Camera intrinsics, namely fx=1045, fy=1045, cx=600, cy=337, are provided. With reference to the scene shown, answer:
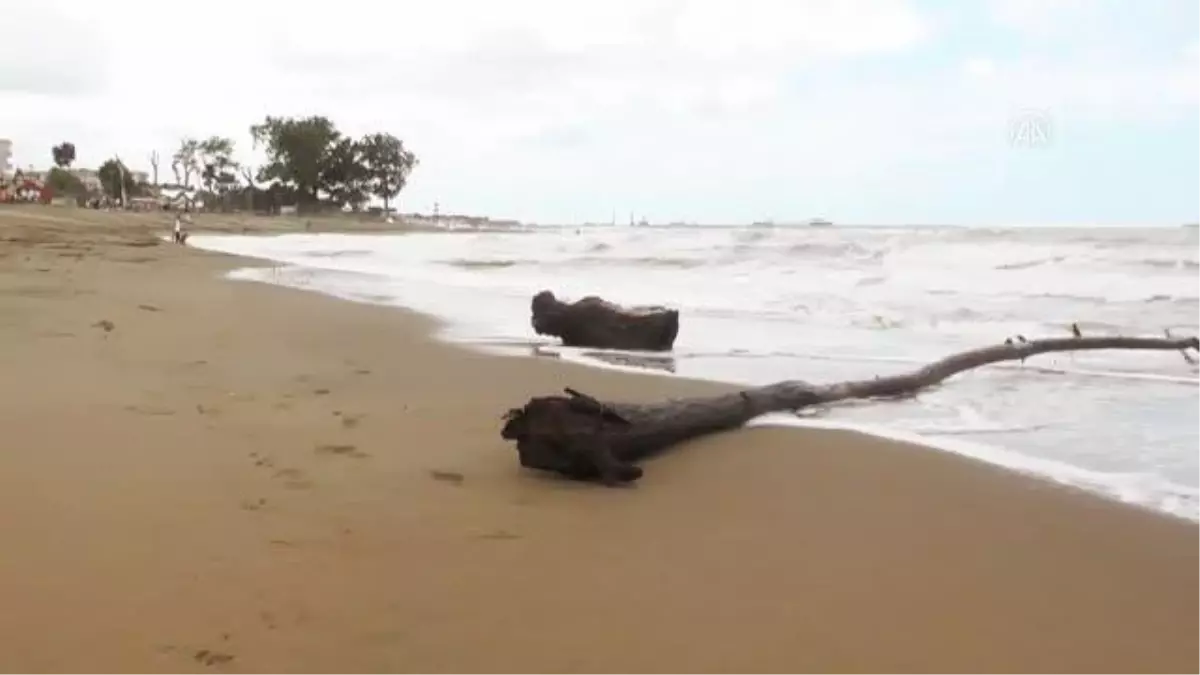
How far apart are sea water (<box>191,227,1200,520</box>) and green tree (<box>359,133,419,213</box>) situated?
7355 cm

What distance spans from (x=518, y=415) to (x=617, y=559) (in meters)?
1.15

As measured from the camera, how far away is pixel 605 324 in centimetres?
958

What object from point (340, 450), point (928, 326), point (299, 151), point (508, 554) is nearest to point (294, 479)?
point (340, 450)

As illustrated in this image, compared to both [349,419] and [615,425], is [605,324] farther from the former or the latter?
[615,425]

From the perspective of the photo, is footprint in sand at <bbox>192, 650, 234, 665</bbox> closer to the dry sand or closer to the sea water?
the dry sand

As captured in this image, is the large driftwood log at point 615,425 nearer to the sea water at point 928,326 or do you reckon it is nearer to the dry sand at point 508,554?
the dry sand at point 508,554

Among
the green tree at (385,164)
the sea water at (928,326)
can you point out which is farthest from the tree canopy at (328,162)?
the sea water at (928,326)

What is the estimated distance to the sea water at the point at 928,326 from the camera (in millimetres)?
5273

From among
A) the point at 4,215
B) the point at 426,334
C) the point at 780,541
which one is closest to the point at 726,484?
the point at 780,541

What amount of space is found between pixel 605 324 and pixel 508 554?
6.51 m

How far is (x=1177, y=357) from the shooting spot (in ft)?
30.4

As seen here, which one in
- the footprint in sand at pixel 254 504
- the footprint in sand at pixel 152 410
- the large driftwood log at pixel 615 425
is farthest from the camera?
the footprint in sand at pixel 152 410

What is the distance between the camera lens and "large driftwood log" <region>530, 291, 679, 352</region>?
932 centimetres

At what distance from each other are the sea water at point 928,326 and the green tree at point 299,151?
68.3m
